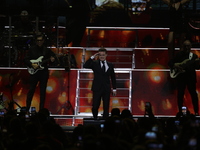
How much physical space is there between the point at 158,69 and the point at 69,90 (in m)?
2.17

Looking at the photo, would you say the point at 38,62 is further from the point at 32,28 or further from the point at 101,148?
the point at 101,148

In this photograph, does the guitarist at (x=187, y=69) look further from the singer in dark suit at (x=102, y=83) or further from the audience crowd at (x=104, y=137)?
the audience crowd at (x=104, y=137)

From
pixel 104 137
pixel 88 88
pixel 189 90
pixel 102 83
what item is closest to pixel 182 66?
pixel 189 90

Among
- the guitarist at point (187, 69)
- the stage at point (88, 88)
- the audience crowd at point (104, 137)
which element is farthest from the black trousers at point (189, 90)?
the audience crowd at point (104, 137)

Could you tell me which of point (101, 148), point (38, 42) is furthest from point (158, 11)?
point (101, 148)

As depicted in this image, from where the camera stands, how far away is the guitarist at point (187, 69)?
11.6 meters

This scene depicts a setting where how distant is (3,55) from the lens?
1401cm

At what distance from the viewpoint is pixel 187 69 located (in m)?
11.7

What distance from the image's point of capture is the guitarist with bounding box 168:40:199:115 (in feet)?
38.0

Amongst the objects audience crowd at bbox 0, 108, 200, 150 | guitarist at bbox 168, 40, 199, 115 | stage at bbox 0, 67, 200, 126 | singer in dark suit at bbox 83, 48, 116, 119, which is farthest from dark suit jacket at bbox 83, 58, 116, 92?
audience crowd at bbox 0, 108, 200, 150

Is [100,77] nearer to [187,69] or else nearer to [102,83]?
[102,83]

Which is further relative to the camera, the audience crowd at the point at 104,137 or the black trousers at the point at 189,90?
the black trousers at the point at 189,90

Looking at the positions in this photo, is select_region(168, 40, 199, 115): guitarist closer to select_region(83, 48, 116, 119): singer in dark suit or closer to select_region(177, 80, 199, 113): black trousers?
select_region(177, 80, 199, 113): black trousers

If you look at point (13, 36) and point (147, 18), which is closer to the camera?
point (13, 36)
